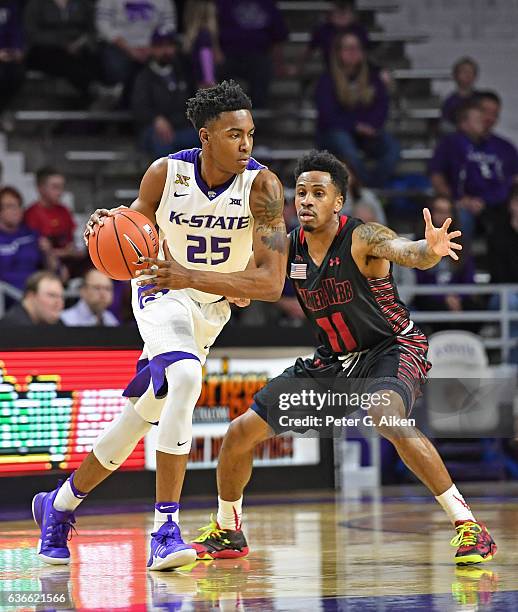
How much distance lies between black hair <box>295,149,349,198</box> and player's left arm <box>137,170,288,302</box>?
0.40m

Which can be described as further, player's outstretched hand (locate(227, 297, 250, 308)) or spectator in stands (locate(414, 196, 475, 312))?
spectator in stands (locate(414, 196, 475, 312))

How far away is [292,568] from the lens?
18.7 feet

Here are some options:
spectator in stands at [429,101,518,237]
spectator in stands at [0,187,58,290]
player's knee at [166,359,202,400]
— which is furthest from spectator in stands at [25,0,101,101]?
player's knee at [166,359,202,400]

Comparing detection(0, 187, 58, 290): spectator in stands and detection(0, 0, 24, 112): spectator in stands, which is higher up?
detection(0, 0, 24, 112): spectator in stands

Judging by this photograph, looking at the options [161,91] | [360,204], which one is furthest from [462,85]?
[161,91]

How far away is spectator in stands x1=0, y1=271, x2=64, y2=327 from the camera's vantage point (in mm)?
9266

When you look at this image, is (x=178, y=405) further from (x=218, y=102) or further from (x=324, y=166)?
(x=324, y=166)

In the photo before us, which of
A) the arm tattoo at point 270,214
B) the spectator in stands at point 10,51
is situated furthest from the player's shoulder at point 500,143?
the arm tattoo at point 270,214

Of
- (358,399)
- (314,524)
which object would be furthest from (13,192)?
(358,399)

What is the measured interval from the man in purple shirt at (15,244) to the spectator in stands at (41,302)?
1.71 meters

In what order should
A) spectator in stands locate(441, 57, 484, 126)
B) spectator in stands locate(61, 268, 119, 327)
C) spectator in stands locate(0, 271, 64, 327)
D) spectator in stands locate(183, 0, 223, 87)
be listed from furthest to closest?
spectator in stands locate(441, 57, 484, 126), spectator in stands locate(183, 0, 223, 87), spectator in stands locate(61, 268, 119, 327), spectator in stands locate(0, 271, 64, 327)

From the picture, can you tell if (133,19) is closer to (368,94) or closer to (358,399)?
(368,94)

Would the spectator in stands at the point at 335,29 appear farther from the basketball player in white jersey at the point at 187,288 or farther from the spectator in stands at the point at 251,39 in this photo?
the basketball player in white jersey at the point at 187,288

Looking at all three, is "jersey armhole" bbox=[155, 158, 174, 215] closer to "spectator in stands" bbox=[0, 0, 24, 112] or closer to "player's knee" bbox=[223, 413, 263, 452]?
"player's knee" bbox=[223, 413, 263, 452]
